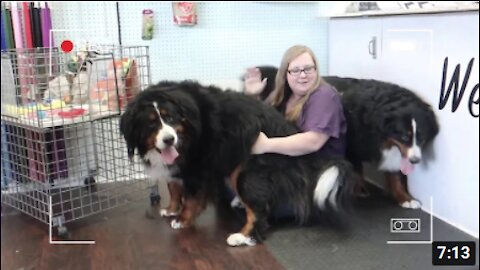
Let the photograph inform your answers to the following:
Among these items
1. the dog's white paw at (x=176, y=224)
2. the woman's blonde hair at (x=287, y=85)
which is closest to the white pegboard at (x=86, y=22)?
the woman's blonde hair at (x=287, y=85)

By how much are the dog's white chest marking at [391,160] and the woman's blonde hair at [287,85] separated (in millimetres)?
265

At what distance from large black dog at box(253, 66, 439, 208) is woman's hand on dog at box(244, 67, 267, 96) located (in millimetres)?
111

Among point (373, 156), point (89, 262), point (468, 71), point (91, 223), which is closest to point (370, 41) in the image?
point (373, 156)

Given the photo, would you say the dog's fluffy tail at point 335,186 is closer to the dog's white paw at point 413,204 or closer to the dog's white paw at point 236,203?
the dog's white paw at point 236,203

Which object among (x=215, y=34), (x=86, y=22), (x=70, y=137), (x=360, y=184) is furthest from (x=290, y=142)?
(x=70, y=137)

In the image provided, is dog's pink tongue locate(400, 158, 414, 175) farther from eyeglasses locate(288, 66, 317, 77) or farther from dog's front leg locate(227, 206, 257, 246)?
dog's front leg locate(227, 206, 257, 246)

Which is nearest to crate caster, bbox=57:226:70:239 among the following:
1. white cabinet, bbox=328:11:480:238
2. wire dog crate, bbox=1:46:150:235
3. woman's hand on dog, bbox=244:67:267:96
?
wire dog crate, bbox=1:46:150:235

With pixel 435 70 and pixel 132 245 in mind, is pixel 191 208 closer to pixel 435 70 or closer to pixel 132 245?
pixel 132 245

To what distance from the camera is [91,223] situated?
4.88 feet

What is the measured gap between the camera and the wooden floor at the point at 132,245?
1156mm

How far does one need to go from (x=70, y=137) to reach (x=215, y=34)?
0.64 metres

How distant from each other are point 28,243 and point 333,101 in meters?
0.99

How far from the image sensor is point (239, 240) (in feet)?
4.52

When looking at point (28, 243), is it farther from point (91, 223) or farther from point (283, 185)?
point (283, 185)
